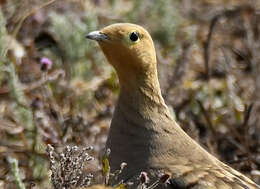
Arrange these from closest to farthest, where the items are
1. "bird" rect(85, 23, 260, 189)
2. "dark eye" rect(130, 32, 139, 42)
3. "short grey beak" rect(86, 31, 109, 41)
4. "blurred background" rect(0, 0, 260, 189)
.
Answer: "bird" rect(85, 23, 260, 189) < "short grey beak" rect(86, 31, 109, 41) < "dark eye" rect(130, 32, 139, 42) < "blurred background" rect(0, 0, 260, 189)

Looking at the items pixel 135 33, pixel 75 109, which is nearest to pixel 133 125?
pixel 135 33

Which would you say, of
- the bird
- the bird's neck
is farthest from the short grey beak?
A: the bird's neck

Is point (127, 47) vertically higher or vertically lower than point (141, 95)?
higher

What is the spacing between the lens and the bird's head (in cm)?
377

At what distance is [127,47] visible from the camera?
12.5 feet

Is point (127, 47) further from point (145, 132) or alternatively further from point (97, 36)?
point (145, 132)

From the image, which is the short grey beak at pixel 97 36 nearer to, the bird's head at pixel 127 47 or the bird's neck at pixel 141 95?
the bird's head at pixel 127 47

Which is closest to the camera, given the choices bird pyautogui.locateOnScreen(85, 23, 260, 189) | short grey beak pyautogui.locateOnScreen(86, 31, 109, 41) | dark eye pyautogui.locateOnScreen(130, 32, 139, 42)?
bird pyautogui.locateOnScreen(85, 23, 260, 189)

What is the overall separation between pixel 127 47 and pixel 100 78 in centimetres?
209

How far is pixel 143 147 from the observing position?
12.3 ft

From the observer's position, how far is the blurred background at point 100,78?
4605 millimetres

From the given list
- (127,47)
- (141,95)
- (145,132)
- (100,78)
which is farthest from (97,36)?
(100,78)

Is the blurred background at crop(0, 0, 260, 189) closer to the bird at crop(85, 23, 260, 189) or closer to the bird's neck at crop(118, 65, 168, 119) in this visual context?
the bird at crop(85, 23, 260, 189)

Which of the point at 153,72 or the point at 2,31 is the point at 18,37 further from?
the point at 153,72
